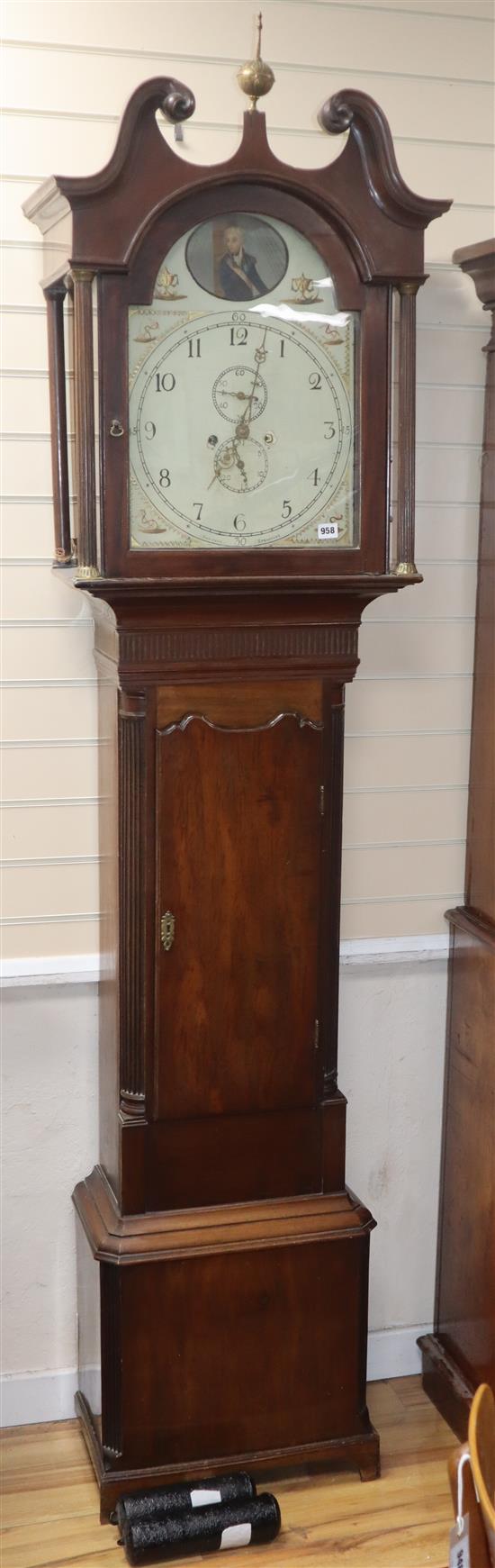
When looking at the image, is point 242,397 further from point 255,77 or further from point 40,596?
point 40,596

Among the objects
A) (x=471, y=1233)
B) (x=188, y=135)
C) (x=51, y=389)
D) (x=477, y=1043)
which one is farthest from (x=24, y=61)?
(x=471, y=1233)

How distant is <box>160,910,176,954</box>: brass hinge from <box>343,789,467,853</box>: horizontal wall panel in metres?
0.45

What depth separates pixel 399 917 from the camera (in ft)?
8.33

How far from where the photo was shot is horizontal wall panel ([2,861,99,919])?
235cm

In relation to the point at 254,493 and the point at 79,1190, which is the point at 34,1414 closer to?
the point at 79,1190

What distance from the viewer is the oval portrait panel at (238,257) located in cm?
192

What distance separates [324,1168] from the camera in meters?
2.29

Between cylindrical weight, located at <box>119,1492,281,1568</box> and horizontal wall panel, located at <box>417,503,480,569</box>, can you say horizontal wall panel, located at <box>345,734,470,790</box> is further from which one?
cylindrical weight, located at <box>119,1492,281,1568</box>

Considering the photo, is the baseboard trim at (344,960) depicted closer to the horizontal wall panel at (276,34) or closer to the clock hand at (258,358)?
the clock hand at (258,358)

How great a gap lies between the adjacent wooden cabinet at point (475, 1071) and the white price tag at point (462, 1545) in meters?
1.32

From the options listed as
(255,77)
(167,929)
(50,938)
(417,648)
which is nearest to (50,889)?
(50,938)

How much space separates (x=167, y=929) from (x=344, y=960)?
47 centimetres

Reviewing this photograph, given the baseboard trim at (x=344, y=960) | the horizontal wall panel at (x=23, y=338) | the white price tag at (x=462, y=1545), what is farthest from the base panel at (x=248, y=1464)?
the horizontal wall panel at (x=23, y=338)

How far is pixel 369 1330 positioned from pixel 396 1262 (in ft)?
0.42
